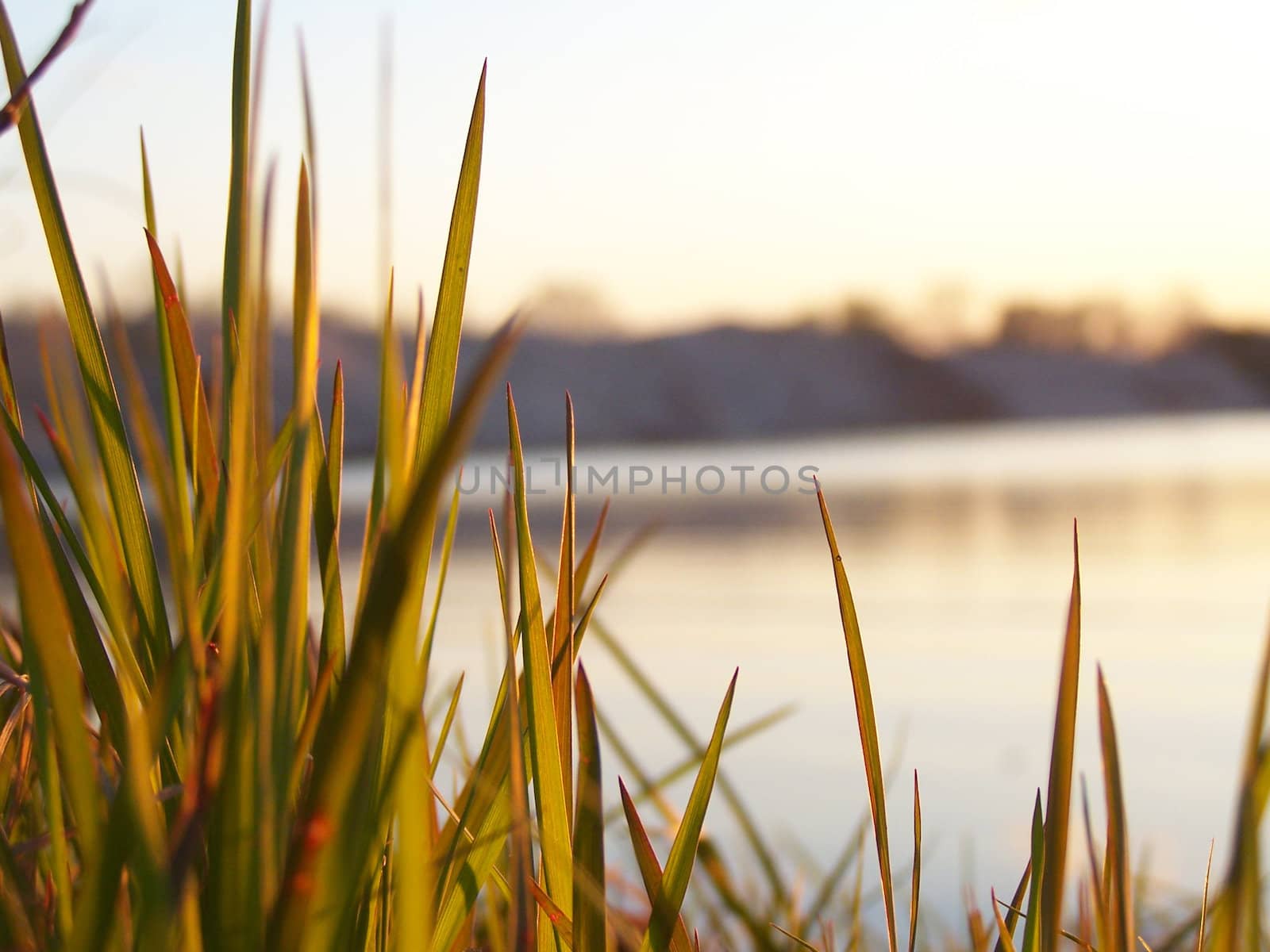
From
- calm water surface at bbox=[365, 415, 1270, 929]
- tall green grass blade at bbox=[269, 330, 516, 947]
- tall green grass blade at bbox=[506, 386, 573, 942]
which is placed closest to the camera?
tall green grass blade at bbox=[269, 330, 516, 947]

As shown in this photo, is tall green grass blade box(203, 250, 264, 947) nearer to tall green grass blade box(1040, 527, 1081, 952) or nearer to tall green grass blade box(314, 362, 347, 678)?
tall green grass blade box(314, 362, 347, 678)

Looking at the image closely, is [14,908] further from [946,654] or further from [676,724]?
[946,654]

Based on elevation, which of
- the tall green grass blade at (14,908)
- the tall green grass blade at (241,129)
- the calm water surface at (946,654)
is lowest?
the calm water surface at (946,654)

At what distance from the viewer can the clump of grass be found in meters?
0.14

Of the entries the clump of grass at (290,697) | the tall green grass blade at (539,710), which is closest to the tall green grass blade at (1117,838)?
the clump of grass at (290,697)

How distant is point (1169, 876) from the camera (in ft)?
3.18

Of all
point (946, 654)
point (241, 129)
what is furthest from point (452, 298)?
point (946, 654)

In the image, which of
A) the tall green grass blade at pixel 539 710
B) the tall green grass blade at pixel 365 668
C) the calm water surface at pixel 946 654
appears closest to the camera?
the tall green grass blade at pixel 365 668

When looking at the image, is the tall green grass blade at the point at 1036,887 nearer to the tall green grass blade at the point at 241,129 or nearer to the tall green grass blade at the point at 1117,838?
the tall green grass blade at the point at 1117,838

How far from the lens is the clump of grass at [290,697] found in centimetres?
14

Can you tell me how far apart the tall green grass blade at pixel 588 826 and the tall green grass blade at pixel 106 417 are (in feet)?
0.31

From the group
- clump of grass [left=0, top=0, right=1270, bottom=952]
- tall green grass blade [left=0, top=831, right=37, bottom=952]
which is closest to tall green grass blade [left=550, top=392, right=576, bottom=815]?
clump of grass [left=0, top=0, right=1270, bottom=952]

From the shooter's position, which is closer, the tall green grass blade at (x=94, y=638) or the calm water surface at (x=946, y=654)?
the tall green grass blade at (x=94, y=638)

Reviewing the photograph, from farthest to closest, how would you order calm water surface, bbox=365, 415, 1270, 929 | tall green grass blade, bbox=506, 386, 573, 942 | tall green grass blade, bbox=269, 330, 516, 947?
calm water surface, bbox=365, 415, 1270, 929 < tall green grass blade, bbox=506, 386, 573, 942 < tall green grass blade, bbox=269, 330, 516, 947
